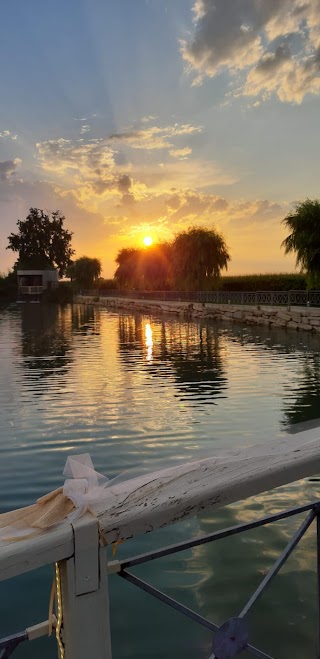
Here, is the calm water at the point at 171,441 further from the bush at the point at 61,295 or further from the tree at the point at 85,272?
the tree at the point at 85,272

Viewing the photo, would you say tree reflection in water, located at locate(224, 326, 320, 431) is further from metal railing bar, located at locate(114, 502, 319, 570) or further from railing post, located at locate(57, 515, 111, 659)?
railing post, located at locate(57, 515, 111, 659)

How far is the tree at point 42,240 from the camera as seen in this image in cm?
9231

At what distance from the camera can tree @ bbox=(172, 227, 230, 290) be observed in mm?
44156

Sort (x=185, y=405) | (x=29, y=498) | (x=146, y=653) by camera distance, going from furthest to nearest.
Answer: (x=185, y=405) → (x=29, y=498) → (x=146, y=653)

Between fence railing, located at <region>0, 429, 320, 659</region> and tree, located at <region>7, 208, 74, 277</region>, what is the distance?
303 ft

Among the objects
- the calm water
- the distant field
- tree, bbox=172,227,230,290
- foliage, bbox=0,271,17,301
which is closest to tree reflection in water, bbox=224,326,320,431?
the calm water

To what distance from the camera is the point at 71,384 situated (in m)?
12.4

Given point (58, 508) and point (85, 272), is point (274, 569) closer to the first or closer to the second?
point (58, 508)

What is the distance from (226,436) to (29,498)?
320 cm

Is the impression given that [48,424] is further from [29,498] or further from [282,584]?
[282,584]

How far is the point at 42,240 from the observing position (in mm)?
93125

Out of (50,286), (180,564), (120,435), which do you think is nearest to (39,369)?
(120,435)

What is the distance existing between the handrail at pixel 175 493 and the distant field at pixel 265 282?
35.5m

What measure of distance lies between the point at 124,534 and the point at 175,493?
19cm
